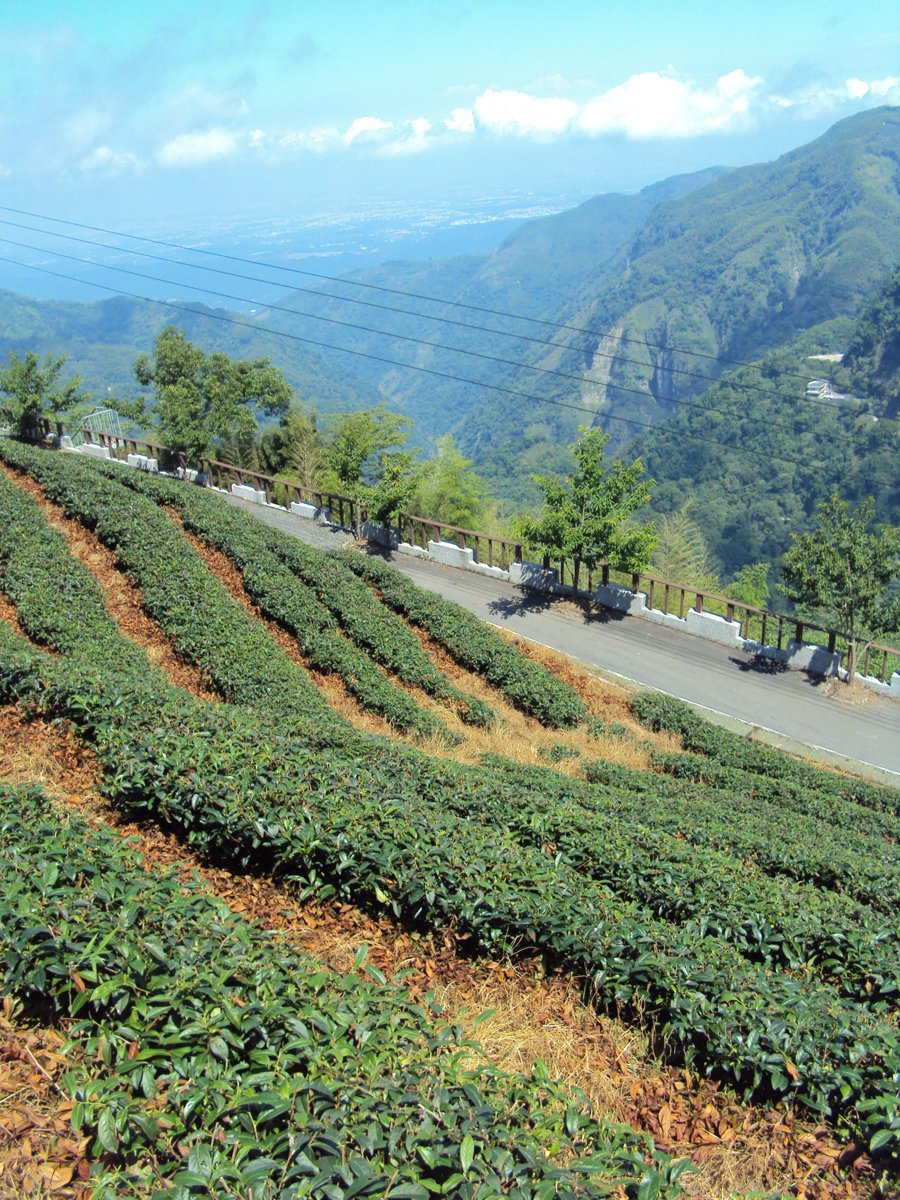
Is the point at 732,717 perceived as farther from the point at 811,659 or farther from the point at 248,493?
the point at 248,493

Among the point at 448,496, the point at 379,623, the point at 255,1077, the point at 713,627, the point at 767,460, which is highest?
the point at 767,460

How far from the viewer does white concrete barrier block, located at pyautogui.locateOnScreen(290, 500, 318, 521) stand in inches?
1336

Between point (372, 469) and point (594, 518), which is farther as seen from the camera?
point (372, 469)

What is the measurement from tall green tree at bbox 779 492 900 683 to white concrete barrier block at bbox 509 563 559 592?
7.86 m

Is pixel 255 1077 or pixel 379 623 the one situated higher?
pixel 379 623

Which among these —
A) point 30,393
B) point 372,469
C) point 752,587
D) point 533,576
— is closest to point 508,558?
point 533,576

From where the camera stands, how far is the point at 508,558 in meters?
31.0

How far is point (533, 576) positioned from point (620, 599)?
315cm

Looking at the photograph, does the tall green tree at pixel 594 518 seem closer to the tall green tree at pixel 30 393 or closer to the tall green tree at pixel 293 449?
the tall green tree at pixel 293 449

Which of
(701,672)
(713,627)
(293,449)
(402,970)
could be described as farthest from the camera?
(293,449)

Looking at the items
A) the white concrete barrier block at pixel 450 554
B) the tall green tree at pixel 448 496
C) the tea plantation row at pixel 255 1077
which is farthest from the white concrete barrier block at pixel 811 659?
the tea plantation row at pixel 255 1077

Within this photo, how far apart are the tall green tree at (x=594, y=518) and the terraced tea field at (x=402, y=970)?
42.1 ft

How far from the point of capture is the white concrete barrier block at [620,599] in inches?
1064

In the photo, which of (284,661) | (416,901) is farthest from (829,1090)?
(284,661)
